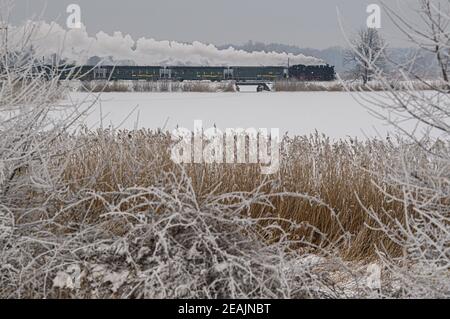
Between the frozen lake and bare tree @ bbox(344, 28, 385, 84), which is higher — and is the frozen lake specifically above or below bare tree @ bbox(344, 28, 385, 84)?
below

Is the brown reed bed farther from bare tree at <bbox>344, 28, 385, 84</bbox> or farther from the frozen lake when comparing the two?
the frozen lake

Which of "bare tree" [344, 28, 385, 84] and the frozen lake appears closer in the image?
"bare tree" [344, 28, 385, 84]

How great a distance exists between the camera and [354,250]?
4.61 meters

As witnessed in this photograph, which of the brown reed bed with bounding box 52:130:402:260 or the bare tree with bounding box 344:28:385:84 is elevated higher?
the bare tree with bounding box 344:28:385:84

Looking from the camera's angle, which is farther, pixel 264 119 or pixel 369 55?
pixel 264 119

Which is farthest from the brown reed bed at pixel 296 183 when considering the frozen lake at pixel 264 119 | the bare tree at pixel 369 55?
the frozen lake at pixel 264 119

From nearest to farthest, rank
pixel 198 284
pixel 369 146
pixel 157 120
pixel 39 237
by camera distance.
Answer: pixel 198 284
pixel 39 237
pixel 369 146
pixel 157 120

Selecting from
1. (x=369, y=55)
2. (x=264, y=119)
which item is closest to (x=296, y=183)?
(x=369, y=55)

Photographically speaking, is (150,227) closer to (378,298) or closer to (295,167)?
(378,298)

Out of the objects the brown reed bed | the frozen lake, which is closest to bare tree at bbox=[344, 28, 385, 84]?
the brown reed bed

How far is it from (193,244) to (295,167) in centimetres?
243

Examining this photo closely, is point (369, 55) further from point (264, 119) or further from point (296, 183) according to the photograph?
point (264, 119)
